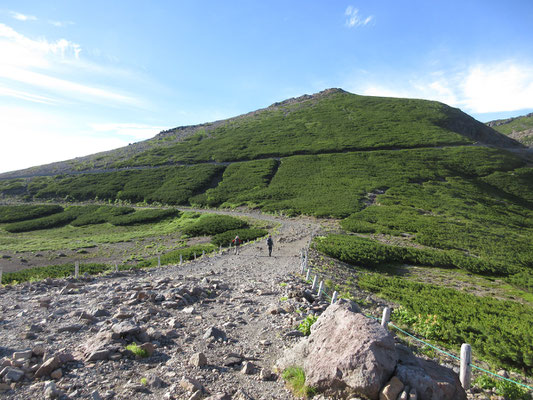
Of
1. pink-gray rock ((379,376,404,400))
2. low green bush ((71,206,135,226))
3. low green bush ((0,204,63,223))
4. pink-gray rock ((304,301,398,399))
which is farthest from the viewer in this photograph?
low green bush ((0,204,63,223))

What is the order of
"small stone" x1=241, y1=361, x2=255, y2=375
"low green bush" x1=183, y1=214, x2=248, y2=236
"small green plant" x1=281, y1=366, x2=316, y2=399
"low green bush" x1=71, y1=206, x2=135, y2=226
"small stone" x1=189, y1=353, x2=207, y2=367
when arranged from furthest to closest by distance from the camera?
1. "low green bush" x1=71, y1=206, x2=135, y2=226
2. "low green bush" x1=183, y1=214, x2=248, y2=236
3. "small stone" x1=189, y1=353, x2=207, y2=367
4. "small stone" x1=241, y1=361, x2=255, y2=375
5. "small green plant" x1=281, y1=366, x2=316, y2=399

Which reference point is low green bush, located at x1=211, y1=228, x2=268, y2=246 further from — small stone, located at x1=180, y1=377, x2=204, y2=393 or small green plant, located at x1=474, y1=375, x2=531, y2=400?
small green plant, located at x1=474, y1=375, x2=531, y2=400

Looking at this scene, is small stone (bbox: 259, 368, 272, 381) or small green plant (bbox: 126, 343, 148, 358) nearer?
small stone (bbox: 259, 368, 272, 381)

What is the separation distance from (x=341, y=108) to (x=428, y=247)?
10481 cm

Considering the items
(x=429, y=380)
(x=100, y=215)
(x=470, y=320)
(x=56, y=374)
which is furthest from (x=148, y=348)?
(x=100, y=215)

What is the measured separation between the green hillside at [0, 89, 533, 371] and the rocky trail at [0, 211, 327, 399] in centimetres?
810

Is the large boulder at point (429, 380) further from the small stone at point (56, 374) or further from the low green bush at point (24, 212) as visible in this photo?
the low green bush at point (24, 212)

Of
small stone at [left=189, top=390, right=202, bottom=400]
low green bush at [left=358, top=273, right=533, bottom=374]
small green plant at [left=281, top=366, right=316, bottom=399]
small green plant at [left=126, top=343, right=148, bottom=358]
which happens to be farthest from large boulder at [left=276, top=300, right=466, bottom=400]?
low green bush at [left=358, top=273, right=533, bottom=374]

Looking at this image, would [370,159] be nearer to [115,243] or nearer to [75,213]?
[115,243]

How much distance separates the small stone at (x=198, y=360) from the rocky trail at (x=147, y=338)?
27 millimetres

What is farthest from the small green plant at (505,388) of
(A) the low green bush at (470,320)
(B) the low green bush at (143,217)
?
(B) the low green bush at (143,217)

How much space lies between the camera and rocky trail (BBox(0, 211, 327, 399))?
22.5 feet

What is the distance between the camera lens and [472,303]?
16922 mm

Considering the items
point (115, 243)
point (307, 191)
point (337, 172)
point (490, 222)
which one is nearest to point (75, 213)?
point (115, 243)
